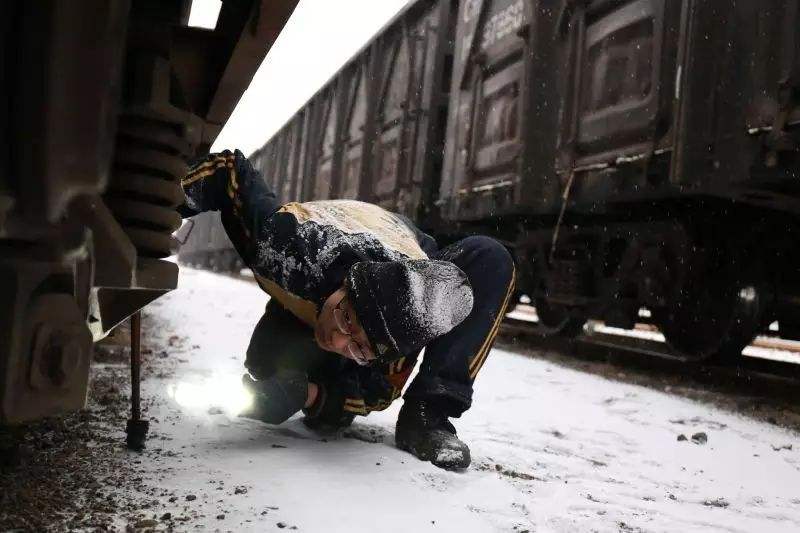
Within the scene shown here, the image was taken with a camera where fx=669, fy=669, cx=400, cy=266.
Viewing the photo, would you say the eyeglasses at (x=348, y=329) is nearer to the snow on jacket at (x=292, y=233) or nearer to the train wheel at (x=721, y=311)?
the snow on jacket at (x=292, y=233)

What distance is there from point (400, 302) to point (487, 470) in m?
0.77

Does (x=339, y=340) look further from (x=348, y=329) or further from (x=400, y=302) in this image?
(x=400, y=302)

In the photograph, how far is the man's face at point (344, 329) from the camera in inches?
63.2

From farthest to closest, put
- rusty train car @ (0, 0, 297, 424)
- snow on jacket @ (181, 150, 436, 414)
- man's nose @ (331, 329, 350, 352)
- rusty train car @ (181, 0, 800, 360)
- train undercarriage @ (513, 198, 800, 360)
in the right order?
train undercarriage @ (513, 198, 800, 360) → rusty train car @ (181, 0, 800, 360) → snow on jacket @ (181, 150, 436, 414) → man's nose @ (331, 329, 350, 352) → rusty train car @ (0, 0, 297, 424)

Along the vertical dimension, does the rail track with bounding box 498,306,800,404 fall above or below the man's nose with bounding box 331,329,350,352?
below

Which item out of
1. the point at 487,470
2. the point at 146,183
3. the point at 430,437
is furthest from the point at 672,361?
the point at 146,183

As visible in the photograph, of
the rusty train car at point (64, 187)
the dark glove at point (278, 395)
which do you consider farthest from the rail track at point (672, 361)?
the rusty train car at point (64, 187)

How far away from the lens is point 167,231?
1.19 m

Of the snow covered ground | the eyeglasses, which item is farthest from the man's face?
the snow covered ground

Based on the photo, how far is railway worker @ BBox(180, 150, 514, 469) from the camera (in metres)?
1.58

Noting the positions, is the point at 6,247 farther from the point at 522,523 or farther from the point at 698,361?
the point at 698,361

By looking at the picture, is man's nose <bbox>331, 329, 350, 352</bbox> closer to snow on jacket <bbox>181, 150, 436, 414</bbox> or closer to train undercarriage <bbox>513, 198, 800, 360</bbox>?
snow on jacket <bbox>181, 150, 436, 414</bbox>

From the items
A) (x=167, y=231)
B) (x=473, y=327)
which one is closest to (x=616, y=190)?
(x=473, y=327)

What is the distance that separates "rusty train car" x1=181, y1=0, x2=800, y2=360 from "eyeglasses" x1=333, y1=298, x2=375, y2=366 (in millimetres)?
2799
